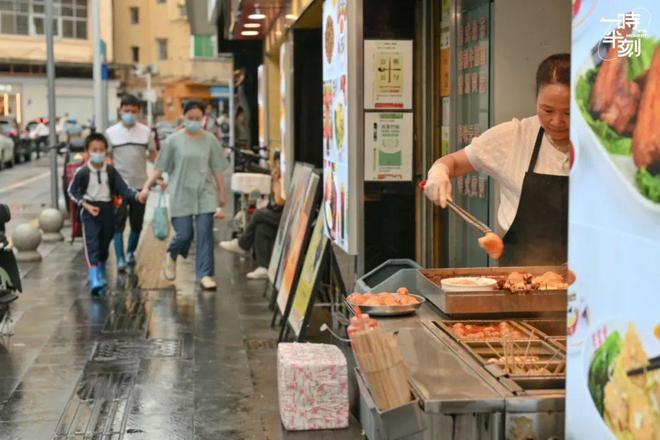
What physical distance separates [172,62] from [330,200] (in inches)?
2735

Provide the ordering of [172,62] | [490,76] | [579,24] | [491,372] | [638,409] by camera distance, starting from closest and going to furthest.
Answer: [638,409] → [579,24] → [491,372] → [490,76] → [172,62]

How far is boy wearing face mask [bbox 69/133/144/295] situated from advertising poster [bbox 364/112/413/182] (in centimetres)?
421

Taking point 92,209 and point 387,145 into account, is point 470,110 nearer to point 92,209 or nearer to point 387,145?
point 387,145

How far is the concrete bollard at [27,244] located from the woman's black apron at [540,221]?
388 inches

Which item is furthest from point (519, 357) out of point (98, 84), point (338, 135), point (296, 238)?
point (98, 84)

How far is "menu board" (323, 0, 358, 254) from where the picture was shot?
26.1ft

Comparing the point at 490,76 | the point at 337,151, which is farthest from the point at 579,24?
the point at 337,151

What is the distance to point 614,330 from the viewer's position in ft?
9.34

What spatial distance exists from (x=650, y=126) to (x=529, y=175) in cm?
251

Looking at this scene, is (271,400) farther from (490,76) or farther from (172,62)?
(172,62)

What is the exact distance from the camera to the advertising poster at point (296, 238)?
360 inches

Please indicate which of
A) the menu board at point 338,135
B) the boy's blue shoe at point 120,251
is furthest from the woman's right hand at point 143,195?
the menu board at point 338,135

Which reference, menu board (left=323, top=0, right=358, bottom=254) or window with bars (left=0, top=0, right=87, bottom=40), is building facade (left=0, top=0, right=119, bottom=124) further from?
menu board (left=323, top=0, right=358, bottom=254)

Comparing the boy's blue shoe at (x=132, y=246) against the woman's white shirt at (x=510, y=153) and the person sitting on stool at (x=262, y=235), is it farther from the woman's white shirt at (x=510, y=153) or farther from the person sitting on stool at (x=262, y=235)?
the woman's white shirt at (x=510, y=153)
